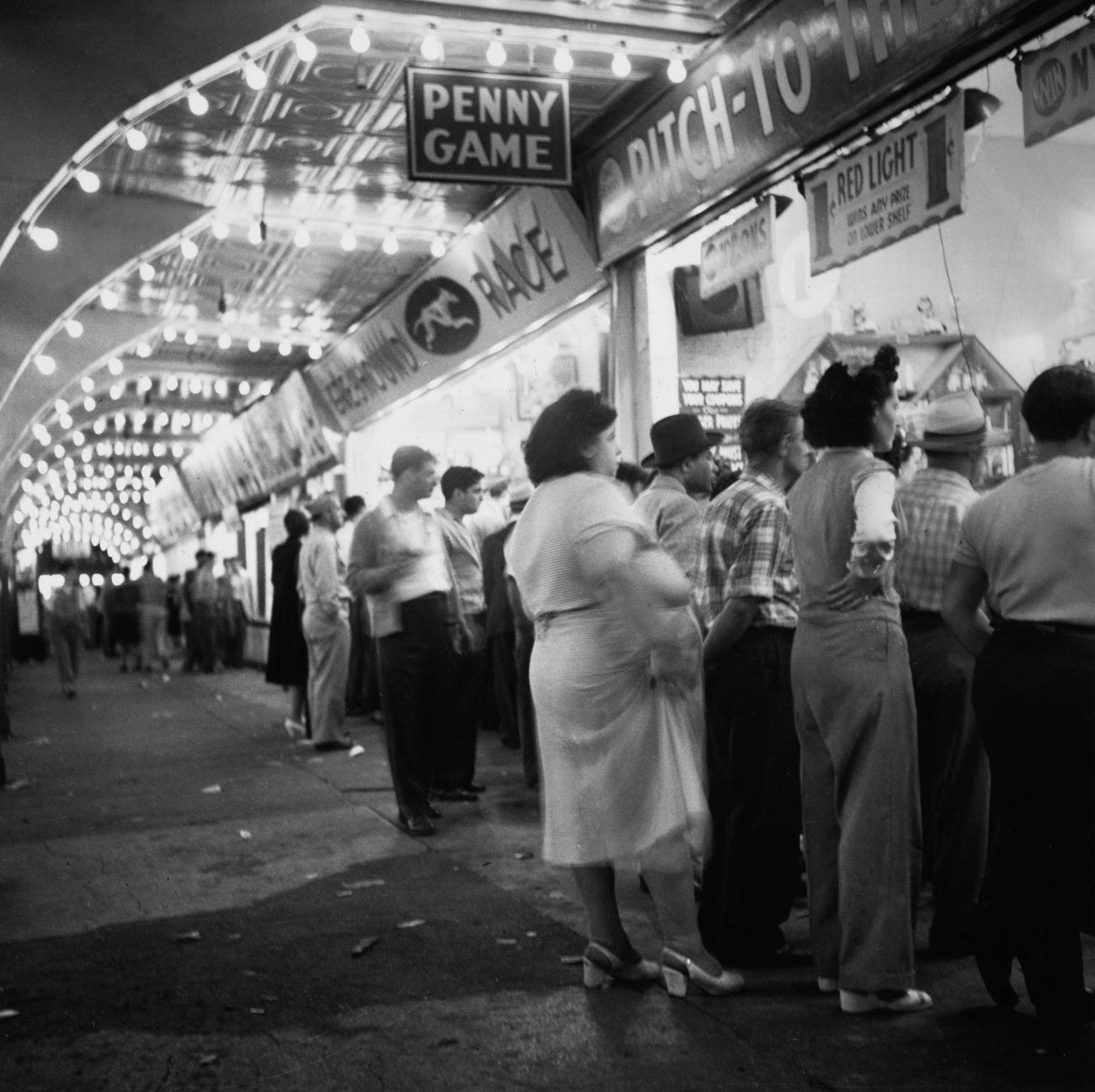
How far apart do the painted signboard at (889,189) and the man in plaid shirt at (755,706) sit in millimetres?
2879

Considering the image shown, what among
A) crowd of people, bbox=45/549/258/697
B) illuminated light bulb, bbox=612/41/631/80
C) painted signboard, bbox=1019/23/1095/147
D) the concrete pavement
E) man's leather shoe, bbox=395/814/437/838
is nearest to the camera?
the concrete pavement

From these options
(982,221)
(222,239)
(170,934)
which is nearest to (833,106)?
(982,221)

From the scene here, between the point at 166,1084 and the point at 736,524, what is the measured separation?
247 cm

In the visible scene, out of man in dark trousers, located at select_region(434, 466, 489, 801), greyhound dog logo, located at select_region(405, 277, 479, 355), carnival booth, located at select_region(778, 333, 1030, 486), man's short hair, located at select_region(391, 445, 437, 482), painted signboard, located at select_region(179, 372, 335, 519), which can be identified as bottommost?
man in dark trousers, located at select_region(434, 466, 489, 801)

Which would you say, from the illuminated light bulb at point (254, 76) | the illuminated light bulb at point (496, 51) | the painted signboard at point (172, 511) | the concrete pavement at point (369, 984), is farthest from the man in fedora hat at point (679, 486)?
the painted signboard at point (172, 511)

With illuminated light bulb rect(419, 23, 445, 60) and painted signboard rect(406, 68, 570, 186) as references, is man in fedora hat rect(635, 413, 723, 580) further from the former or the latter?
illuminated light bulb rect(419, 23, 445, 60)

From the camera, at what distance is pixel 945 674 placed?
500cm

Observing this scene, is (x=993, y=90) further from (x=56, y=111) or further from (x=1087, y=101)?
(x=56, y=111)

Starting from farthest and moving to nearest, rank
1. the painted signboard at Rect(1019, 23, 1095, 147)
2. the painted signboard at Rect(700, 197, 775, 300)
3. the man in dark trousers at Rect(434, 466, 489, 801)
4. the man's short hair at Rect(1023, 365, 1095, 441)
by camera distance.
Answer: the painted signboard at Rect(700, 197, 775, 300) → the man in dark trousers at Rect(434, 466, 489, 801) → the painted signboard at Rect(1019, 23, 1095, 147) → the man's short hair at Rect(1023, 365, 1095, 441)

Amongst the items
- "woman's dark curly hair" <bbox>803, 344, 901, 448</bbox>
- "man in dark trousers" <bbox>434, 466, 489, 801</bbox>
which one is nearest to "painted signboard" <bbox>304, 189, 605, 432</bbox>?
"man in dark trousers" <bbox>434, 466, 489, 801</bbox>

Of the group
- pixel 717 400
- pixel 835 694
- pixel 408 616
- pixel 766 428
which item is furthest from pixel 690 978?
pixel 717 400

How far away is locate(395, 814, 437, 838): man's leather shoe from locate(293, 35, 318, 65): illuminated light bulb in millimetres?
4847

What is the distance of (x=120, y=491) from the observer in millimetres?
51812

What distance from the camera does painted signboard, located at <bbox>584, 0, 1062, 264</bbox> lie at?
23.5 ft
